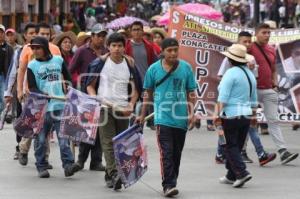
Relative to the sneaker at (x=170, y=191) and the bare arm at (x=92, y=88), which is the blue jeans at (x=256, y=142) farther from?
the sneaker at (x=170, y=191)

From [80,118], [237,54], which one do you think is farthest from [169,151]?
[237,54]

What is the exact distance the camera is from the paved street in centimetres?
1077

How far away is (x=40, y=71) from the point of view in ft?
38.7

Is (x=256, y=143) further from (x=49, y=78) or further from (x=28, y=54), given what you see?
(x=28, y=54)

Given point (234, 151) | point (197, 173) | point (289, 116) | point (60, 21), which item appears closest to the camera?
point (234, 151)

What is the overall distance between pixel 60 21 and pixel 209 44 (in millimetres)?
29458

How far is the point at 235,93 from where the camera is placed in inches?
443

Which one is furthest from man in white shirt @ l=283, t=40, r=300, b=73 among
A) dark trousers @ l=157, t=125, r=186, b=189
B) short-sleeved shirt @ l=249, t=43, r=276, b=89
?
dark trousers @ l=157, t=125, r=186, b=189

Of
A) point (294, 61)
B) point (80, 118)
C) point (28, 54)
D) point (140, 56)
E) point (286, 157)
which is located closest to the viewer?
point (80, 118)

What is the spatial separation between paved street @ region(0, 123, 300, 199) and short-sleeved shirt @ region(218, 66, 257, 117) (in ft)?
2.79

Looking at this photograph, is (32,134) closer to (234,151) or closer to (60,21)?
(234,151)

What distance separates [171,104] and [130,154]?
2.18ft

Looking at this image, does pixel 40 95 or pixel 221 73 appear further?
pixel 221 73

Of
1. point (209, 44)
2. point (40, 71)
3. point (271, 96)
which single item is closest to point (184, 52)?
point (209, 44)
